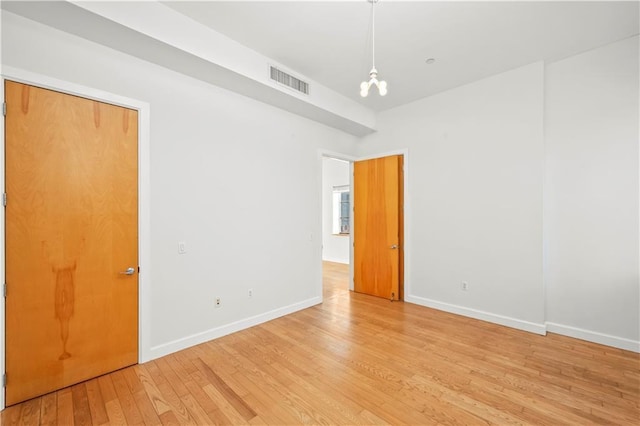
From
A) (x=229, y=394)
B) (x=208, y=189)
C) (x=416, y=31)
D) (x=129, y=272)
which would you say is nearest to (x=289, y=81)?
(x=416, y=31)

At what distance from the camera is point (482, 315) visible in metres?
3.68

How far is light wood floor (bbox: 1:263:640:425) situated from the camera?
6.38ft

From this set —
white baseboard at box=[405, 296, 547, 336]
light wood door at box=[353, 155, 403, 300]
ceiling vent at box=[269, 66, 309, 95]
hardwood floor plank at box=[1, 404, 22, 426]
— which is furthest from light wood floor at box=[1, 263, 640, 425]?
ceiling vent at box=[269, 66, 309, 95]

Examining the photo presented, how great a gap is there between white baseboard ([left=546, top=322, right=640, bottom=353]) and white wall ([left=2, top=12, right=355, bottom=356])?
3.09 meters

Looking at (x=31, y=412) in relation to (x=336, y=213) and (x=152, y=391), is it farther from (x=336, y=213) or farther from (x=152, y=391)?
(x=336, y=213)

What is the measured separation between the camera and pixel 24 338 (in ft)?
6.83

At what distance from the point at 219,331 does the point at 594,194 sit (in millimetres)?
4410

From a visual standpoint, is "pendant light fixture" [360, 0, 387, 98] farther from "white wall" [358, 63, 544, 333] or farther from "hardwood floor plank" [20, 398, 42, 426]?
"hardwood floor plank" [20, 398, 42, 426]

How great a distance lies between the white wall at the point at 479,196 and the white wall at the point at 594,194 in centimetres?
20

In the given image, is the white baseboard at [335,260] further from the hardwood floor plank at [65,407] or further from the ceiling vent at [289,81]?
the hardwood floor plank at [65,407]

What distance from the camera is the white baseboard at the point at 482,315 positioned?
129 inches

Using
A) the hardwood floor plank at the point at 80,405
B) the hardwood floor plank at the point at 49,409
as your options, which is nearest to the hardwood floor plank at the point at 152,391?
the hardwood floor plank at the point at 80,405

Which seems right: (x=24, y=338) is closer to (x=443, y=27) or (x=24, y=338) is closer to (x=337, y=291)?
(x=337, y=291)

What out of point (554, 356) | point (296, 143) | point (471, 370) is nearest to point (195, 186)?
point (296, 143)
